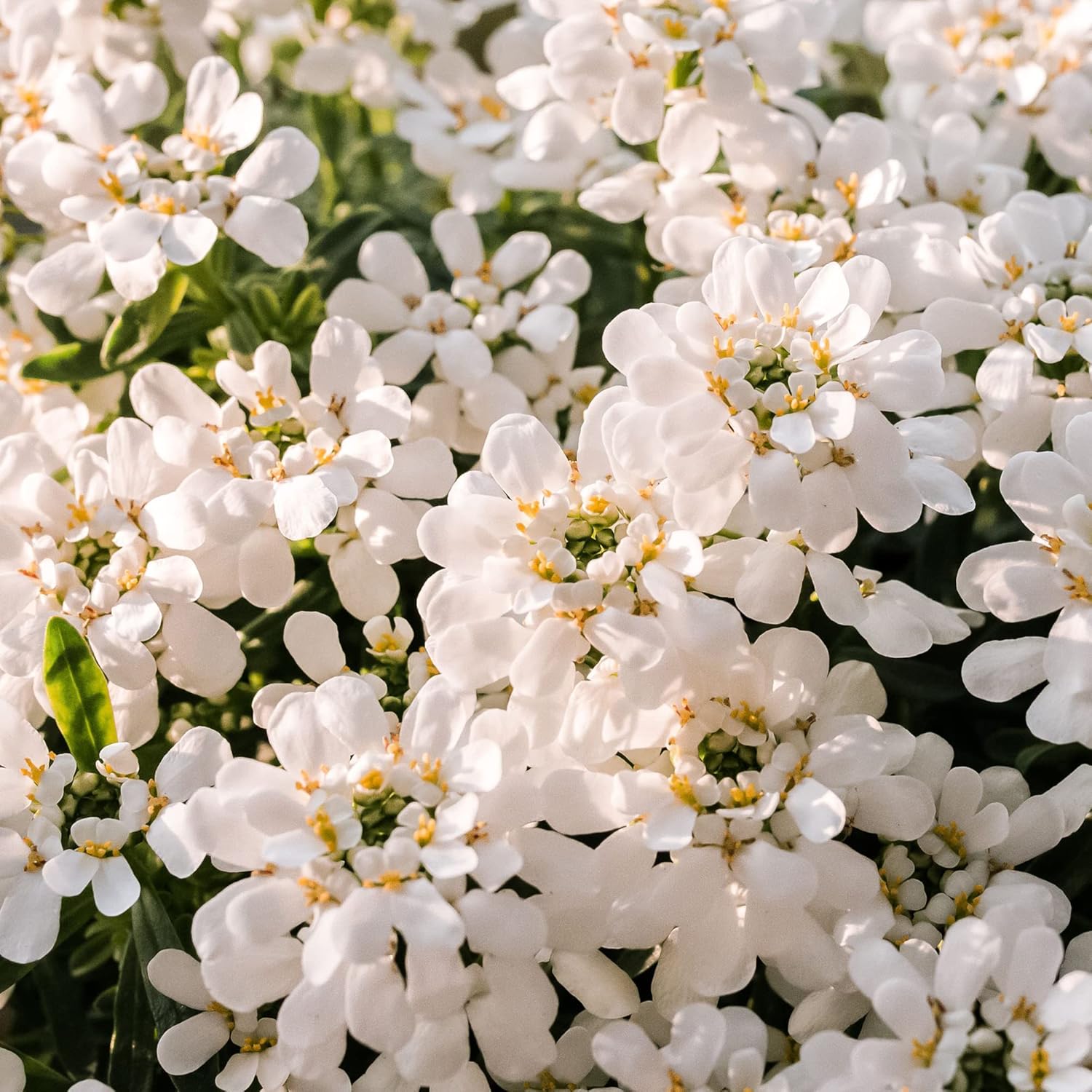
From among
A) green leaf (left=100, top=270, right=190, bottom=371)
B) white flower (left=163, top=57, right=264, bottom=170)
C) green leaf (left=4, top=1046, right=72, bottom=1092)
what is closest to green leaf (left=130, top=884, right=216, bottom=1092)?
green leaf (left=4, top=1046, right=72, bottom=1092)

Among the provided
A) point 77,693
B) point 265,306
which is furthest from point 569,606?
point 265,306

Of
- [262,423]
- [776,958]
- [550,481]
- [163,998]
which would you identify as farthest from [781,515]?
[163,998]

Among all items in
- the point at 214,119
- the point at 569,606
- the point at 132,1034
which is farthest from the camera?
the point at 214,119

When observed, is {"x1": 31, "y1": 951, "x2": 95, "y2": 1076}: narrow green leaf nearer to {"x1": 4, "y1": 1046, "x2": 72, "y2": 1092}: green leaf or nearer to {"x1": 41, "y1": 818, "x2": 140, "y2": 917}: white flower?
{"x1": 4, "y1": 1046, "x2": 72, "y2": 1092}: green leaf

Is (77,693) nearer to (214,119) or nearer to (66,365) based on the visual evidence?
(66,365)

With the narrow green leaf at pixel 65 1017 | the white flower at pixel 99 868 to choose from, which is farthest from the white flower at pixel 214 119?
the narrow green leaf at pixel 65 1017
